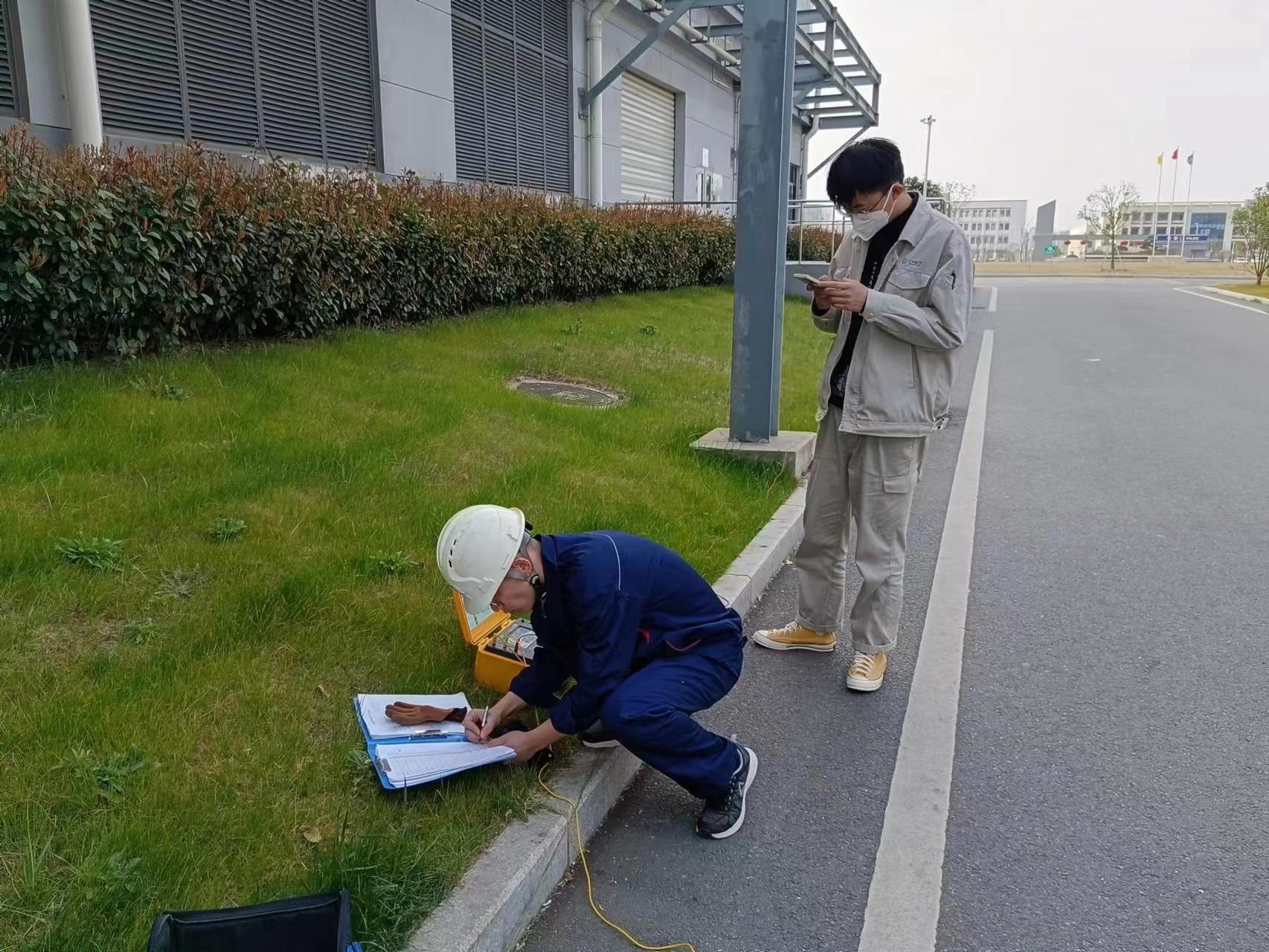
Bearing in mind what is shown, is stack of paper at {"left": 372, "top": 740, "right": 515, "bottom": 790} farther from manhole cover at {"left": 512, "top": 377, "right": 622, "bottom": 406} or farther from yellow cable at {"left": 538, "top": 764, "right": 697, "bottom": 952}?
manhole cover at {"left": 512, "top": 377, "right": 622, "bottom": 406}

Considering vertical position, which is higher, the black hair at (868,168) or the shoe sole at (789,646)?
the black hair at (868,168)

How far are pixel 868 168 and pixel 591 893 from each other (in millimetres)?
2610

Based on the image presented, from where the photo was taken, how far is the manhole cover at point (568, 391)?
25.2 ft

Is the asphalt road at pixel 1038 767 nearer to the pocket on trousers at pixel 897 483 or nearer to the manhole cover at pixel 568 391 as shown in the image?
the pocket on trousers at pixel 897 483

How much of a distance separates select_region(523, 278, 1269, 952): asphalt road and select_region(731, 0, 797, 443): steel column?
57.6 inches

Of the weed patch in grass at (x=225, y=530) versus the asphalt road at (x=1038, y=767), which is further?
the weed patch in grass at (x=225, y=530)

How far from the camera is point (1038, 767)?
130 inches

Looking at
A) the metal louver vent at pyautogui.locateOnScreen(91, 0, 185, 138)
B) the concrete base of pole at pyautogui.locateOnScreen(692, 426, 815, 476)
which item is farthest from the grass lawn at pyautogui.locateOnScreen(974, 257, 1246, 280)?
the concrete base of pole at pyautogui.locateOnScreen(692, 426, 815, 476)

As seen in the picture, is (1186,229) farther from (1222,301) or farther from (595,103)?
(595,103)

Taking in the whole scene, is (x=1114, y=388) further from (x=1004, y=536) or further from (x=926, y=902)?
(x=926, y=902)

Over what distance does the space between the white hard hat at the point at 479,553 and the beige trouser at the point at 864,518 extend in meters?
1.65

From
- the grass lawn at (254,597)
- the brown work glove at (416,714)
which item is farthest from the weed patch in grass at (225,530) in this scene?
→ the brown work glove at (416,714)

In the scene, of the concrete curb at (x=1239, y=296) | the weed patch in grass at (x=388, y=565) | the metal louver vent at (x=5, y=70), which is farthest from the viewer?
the concrete curb at (x=1239, y=296)

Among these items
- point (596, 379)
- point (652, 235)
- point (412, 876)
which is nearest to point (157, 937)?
point (412, 876)
